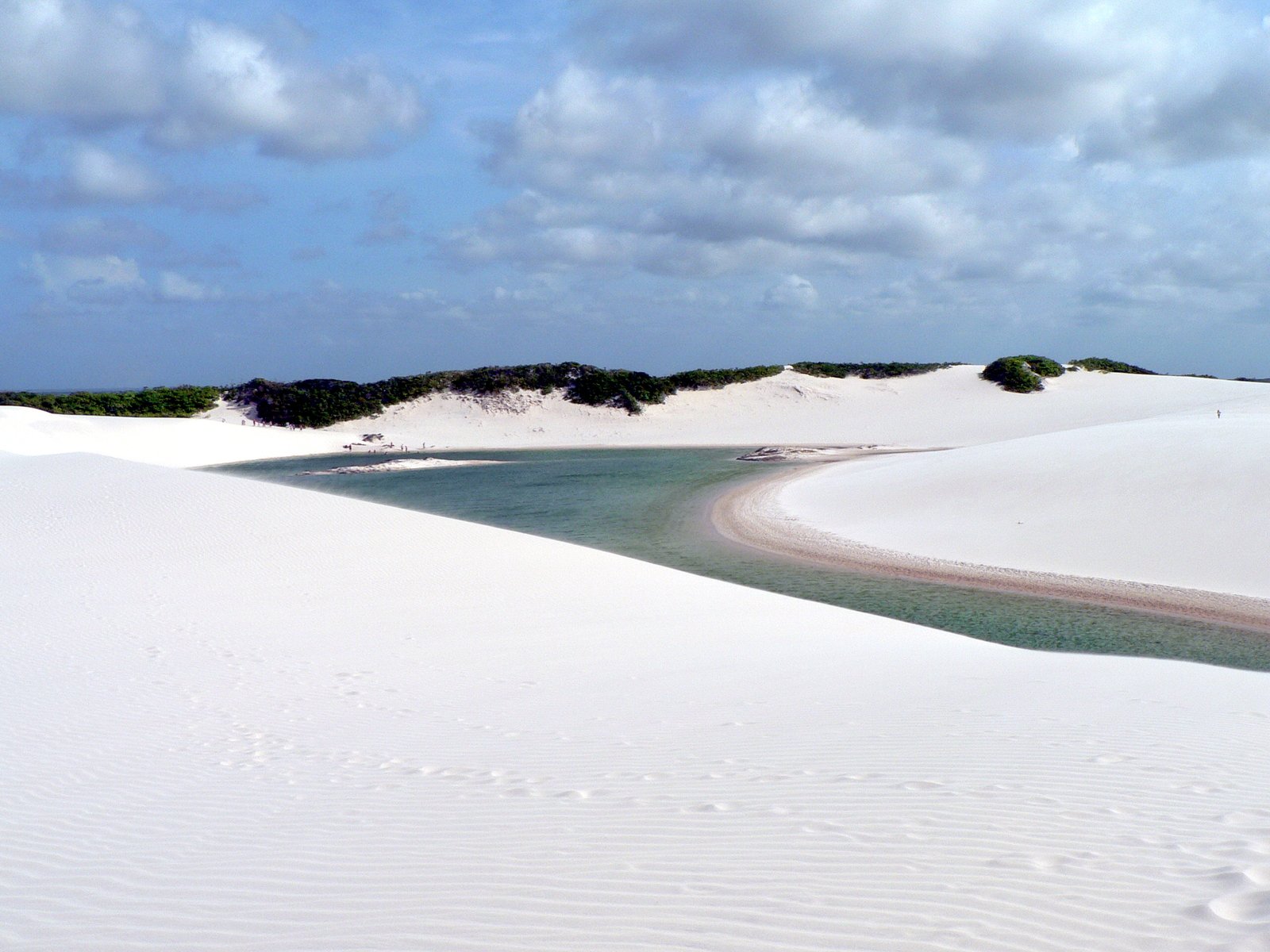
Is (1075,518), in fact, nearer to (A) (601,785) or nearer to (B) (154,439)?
(A) (601,785)

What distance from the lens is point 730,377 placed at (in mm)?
62094

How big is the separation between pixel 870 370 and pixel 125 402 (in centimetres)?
5198

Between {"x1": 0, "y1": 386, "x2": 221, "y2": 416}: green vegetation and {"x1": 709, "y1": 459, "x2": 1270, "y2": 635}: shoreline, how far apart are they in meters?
47.8

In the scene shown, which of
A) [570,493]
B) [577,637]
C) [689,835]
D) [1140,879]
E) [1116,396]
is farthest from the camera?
[1116,396]

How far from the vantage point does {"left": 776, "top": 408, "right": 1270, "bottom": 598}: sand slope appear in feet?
50.5

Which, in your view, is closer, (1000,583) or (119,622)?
(119,622)

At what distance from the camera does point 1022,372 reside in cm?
5778

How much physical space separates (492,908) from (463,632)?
706 cm

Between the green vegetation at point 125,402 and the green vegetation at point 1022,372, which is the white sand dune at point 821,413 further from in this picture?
the green vegetation at point 125,402

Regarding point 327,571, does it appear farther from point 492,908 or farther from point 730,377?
point 730,377

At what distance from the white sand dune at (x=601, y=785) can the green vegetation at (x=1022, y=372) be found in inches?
2014

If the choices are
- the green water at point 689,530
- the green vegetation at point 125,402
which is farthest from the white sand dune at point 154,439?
the green vegetation at point 125,402

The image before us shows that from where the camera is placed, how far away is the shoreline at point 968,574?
12.9m

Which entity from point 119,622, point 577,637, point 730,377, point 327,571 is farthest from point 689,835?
point 730,377
